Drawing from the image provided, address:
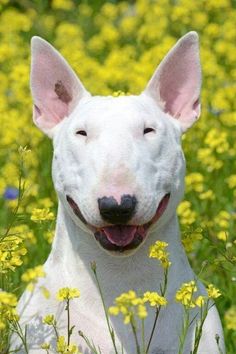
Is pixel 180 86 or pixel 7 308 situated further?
pixel 180 86

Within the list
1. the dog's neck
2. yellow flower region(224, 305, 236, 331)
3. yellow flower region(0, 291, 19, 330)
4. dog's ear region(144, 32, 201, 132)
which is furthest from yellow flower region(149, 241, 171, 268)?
yellow flower region(224, 305, 236, 331)

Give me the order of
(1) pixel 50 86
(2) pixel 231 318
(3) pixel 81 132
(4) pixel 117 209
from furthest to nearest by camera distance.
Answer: (2) pixel 231 318
(1) pixel 50 86
(3) pixel 81 132
(4) pixel 117 209

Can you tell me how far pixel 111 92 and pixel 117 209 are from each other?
16.0ft

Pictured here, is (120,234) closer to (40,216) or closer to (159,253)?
(159,253)

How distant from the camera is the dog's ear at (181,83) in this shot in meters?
5.03

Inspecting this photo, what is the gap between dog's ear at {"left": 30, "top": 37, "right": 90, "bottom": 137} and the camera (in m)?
5.05

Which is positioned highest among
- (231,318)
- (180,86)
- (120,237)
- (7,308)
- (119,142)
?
(180,86)

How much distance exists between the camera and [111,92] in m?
9.13

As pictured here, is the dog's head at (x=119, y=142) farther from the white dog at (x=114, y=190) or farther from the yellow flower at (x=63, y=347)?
the yellow flower at (x=63, y=347)

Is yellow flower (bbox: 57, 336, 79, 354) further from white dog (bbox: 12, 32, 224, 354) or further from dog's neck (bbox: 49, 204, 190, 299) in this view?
dog's neck (bbox: 49, 204, 190, 299)

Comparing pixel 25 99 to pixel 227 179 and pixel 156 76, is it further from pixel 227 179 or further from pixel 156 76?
pixel 156 76

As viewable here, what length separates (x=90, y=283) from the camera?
15.9ft

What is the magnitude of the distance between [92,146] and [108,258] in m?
0.51

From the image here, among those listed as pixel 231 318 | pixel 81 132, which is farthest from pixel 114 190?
pixel 231 318
